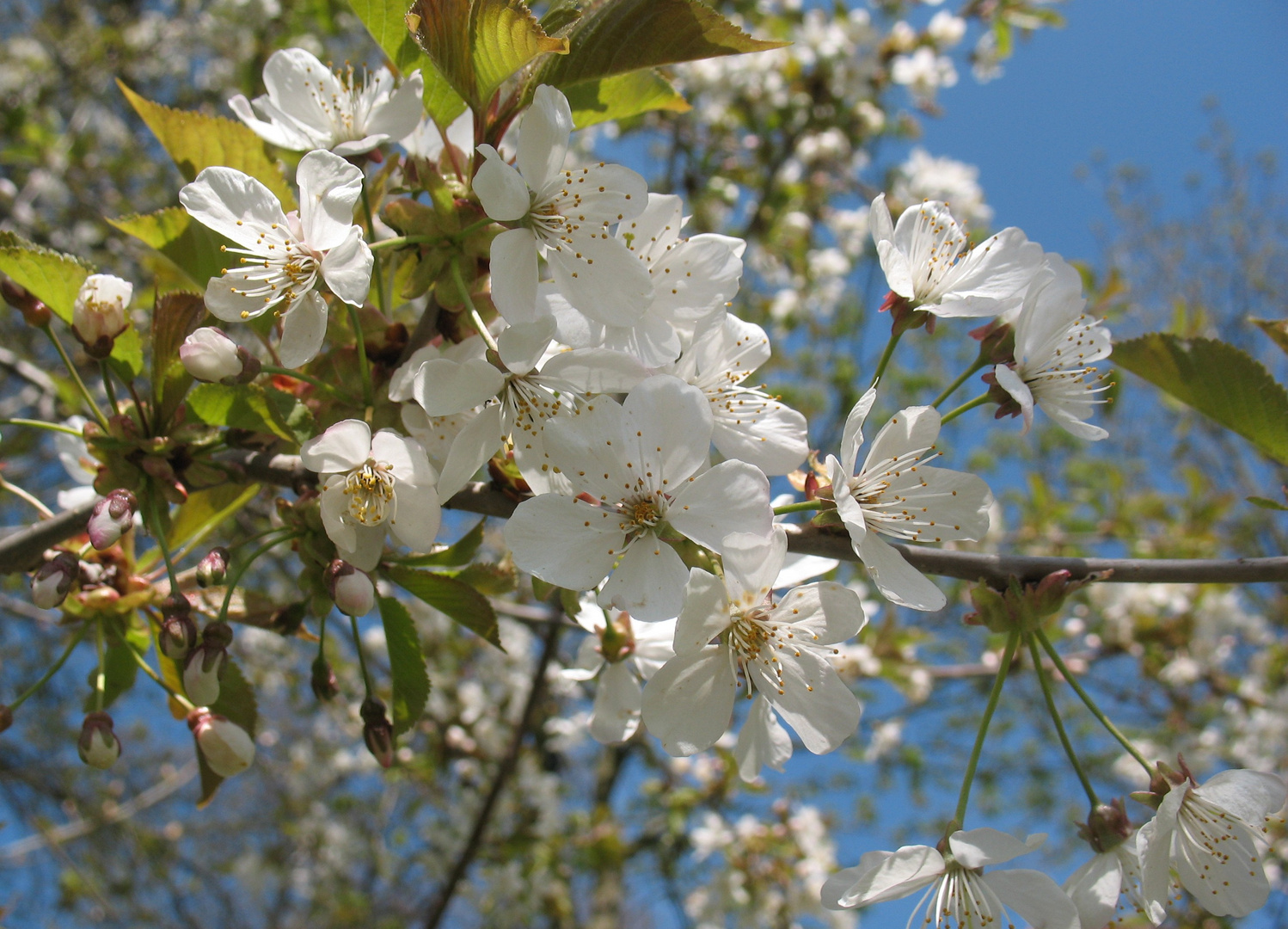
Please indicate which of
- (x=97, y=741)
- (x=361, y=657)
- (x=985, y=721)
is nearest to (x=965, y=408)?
(x=985, y=721)

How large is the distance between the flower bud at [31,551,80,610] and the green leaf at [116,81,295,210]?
2.03 ft

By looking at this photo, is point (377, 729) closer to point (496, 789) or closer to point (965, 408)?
point (965, 408)

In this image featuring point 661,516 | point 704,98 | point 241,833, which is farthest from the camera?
point 241,833

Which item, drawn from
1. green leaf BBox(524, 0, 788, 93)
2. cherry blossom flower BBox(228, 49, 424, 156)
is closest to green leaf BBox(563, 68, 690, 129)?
green leaf BBox(524, 0, 788, 93)

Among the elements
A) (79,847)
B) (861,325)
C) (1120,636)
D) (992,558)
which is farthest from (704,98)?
(79,847)

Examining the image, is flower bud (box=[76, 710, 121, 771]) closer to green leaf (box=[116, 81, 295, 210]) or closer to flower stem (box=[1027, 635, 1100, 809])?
green leaf (box=[116, 81, 295, 210])

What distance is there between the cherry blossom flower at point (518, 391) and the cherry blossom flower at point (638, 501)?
0.05 meters

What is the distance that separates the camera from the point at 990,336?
1303mm

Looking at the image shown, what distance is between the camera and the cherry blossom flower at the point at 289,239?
1.04 metres

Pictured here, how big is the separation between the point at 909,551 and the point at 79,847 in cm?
820

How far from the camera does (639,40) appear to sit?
108 cm

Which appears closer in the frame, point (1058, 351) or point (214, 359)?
point (214, 359)

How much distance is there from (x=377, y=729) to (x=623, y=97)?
3.50 ft

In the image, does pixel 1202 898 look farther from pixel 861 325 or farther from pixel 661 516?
pixel 861 325
